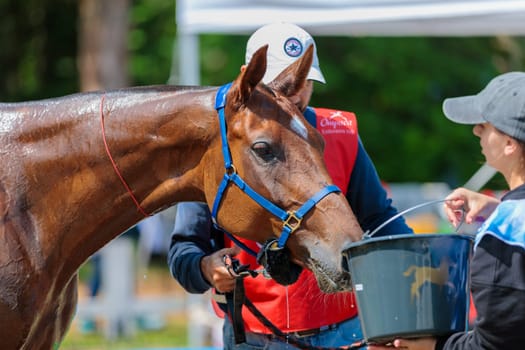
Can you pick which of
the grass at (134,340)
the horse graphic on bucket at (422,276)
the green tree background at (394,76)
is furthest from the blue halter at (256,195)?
the green tree background at (394,76)

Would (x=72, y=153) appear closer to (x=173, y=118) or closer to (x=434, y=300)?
(x=173, y=118)

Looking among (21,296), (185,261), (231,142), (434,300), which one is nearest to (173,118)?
(231,142)

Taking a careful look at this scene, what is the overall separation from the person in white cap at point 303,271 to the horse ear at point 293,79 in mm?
104

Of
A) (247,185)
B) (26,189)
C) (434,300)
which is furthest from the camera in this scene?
(26,189)

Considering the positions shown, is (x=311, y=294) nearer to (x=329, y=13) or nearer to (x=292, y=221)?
(x=292, y=221)

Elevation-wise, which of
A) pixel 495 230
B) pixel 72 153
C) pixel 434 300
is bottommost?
pixel 434 300

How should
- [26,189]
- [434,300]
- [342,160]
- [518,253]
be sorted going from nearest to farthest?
[518,253] → [434,300] → [26,189] → [342,160]

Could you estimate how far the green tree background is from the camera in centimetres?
1748

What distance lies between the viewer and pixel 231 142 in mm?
Result: 3051

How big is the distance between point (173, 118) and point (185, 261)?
0.58 m

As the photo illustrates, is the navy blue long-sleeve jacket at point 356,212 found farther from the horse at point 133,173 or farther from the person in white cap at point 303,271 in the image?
the horse at point 133,173

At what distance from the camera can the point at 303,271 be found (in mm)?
3312

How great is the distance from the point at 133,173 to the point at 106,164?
11cm

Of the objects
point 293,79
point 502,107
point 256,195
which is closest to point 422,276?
point 502,107
